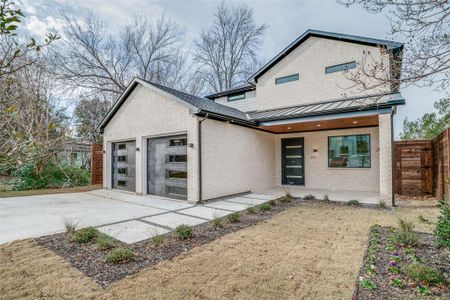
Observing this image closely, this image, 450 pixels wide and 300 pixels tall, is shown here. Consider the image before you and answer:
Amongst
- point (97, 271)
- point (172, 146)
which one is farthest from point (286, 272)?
point (172, 146)

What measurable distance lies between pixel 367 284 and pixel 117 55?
22.0 m

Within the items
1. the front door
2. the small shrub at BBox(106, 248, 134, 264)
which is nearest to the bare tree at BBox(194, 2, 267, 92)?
the front door

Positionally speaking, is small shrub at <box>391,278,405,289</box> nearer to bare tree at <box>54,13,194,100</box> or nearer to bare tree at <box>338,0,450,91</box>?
bare tree at <box>338,0,450,91</box>

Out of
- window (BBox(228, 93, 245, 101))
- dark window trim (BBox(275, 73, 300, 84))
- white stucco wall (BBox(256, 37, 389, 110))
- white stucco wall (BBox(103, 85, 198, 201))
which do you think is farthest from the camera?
window (BBox(228, 93, 245, 101))

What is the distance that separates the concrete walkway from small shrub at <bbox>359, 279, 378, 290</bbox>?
3432mm

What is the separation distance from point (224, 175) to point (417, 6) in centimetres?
682

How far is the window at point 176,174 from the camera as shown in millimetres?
8399

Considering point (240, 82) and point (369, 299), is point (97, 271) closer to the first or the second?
point (369, 299)

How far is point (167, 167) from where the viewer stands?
8.97 meters

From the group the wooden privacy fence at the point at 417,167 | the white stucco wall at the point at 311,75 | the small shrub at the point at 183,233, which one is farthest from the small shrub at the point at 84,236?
the wooden privacy fence at the point at 417,167

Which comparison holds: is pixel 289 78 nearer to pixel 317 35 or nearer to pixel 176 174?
pixel 317 35

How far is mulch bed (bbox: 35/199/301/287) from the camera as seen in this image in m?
3.18

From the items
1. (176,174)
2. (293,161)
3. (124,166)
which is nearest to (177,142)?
(176,174)

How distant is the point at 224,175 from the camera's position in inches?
344
